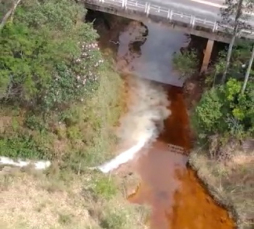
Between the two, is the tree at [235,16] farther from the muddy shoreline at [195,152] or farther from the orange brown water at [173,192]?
the orange brown water at [173,192]

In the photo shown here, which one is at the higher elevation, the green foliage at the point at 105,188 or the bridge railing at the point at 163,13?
the bridge railing at the point at 163,13

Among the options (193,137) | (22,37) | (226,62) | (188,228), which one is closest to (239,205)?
(188,228)

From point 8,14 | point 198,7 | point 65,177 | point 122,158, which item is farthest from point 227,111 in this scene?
point 8,14

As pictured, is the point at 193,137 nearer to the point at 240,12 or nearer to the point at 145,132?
the point at 145,132

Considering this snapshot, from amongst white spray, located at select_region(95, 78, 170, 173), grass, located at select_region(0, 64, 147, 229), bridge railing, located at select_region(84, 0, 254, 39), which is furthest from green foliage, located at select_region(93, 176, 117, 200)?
bridge railing, located at select_region(84, 0, 254, 39)

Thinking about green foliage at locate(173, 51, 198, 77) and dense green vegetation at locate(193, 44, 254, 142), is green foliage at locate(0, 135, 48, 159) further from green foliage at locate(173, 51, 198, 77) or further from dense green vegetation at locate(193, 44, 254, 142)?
green foliage at locate(173, 51, 198, 77)

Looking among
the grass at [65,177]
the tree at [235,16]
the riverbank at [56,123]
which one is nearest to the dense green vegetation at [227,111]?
the tree at [235,16]

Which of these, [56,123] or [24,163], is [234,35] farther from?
[24,163]
